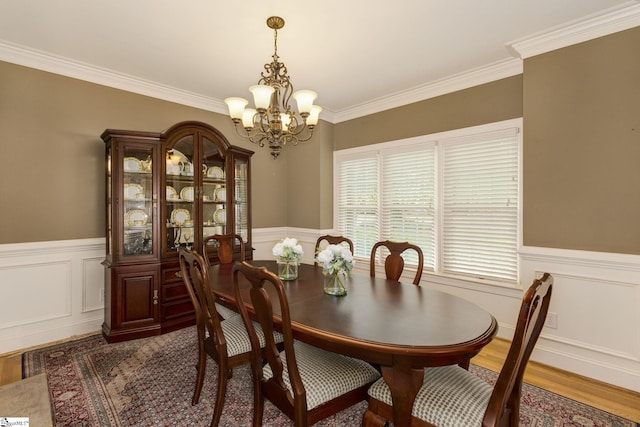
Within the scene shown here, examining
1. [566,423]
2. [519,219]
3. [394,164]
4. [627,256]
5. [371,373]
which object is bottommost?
[566,423]

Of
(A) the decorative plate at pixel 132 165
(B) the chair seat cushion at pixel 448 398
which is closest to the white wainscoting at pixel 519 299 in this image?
(A) the decorative plate at pixel 132 165

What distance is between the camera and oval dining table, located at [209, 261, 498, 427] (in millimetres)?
1244

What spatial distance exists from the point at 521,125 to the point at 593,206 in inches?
36.3

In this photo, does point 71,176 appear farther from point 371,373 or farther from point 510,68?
point 510,68

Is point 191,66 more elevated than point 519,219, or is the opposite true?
point 191,66

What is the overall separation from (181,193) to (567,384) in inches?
148

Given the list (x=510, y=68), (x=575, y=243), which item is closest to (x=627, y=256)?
(x=575, y=243)

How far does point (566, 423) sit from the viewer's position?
1871mm

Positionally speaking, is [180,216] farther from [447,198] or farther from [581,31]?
[581,31]

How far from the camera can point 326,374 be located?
1489mm

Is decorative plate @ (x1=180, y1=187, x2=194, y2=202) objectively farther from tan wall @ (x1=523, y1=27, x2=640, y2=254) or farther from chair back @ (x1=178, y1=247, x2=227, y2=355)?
tan wall @ (x1=523, y1=27, x2=640, y2=254)

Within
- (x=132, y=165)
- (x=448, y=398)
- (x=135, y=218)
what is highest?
(x=132, y=165)

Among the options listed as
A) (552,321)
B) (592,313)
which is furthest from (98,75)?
(592,313)

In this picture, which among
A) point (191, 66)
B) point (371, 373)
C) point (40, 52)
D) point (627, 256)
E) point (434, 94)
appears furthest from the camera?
point (434, 94)
